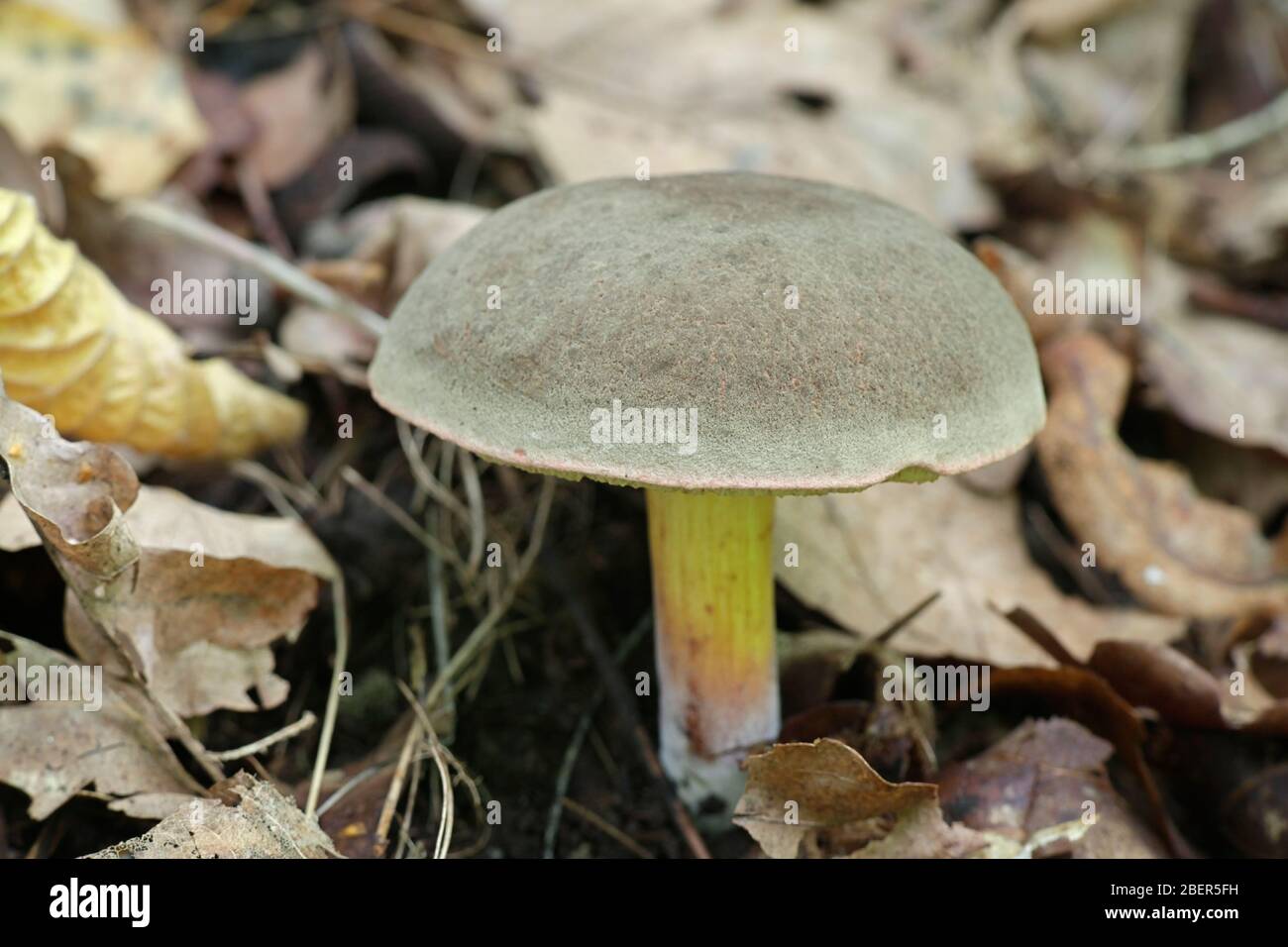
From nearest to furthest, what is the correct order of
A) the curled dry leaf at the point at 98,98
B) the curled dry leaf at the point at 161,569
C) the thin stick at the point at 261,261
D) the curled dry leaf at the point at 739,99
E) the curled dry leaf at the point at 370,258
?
the curled dry leaf at the point at 161,569 → the thin stick at the point at 261,261 → the curled dry leaf at the point at 370,258 → the curled dry leaf at the point at 98,98 → the curled dry leaf at the point at 739,99

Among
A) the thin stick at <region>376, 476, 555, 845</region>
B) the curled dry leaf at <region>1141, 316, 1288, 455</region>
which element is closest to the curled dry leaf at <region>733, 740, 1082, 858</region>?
the thin stick at <region>376, 476, 555, 845</region>

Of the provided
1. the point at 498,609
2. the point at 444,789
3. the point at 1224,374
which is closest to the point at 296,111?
the point at 498,609

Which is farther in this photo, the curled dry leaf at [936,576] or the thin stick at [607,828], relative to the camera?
the curled dry leaf at [936,576]

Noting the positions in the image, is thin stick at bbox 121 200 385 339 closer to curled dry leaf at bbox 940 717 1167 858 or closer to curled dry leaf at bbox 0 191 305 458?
curled dry leaf at bbox 0 191 305 458

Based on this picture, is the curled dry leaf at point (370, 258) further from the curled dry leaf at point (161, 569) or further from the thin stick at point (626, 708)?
the thin stick at point (626, 708)

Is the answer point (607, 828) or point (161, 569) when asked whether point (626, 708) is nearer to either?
point (607, 828)

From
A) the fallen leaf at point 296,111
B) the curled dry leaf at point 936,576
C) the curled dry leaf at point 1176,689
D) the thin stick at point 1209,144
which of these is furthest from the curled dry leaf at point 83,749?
the thin stick at point 1209,144
